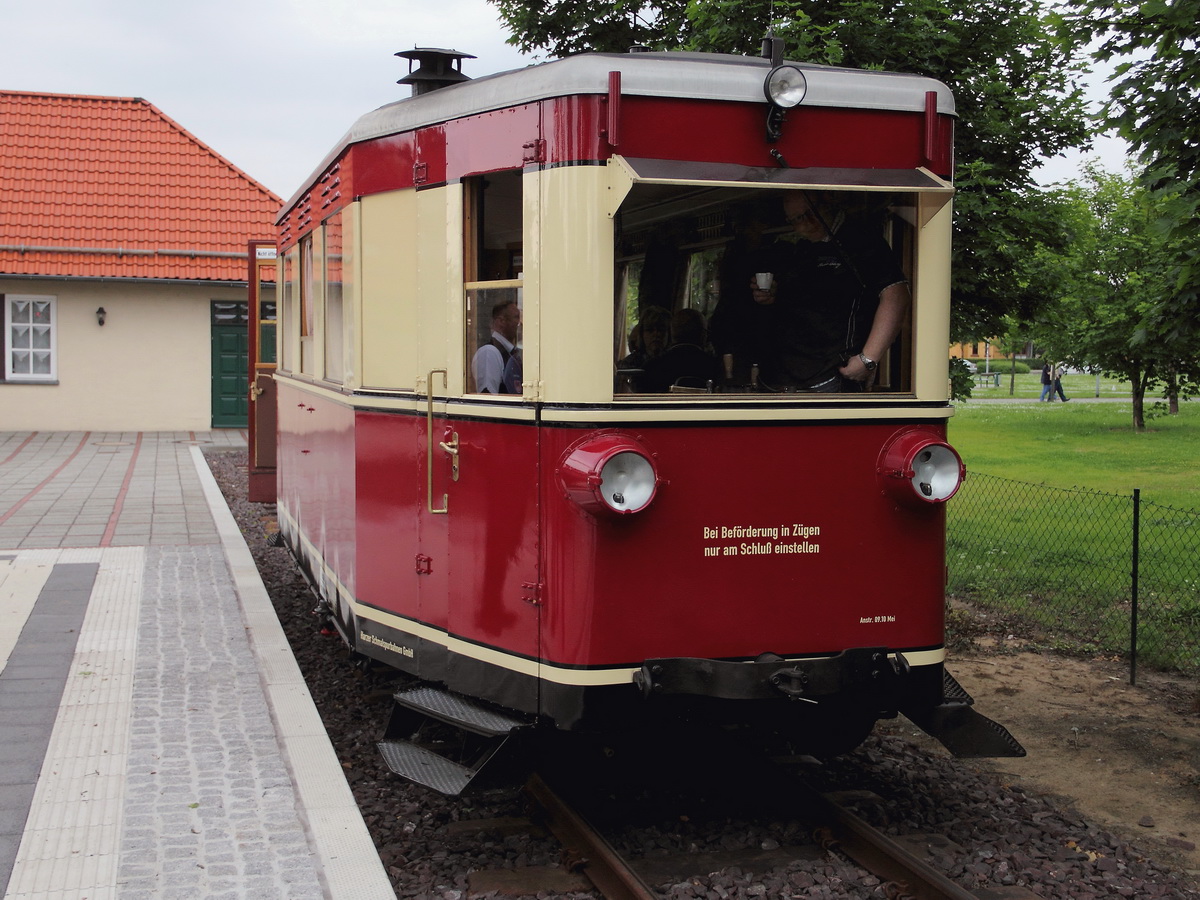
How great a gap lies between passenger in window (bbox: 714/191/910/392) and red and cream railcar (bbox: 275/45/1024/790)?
10 cm

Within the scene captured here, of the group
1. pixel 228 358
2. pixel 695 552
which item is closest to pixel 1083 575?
pixel 695 552

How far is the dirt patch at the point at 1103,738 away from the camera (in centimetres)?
529

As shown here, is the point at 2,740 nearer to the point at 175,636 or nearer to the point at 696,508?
the point at 175,636

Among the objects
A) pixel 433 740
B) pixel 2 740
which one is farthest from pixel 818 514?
pixel 2 740

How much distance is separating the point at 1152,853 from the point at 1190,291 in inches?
106

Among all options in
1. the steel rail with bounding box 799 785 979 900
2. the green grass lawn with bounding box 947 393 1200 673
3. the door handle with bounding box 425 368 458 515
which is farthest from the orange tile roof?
the steel rail with bounding box 799 785 979 900

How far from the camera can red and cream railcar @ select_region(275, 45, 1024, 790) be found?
14.6 feet

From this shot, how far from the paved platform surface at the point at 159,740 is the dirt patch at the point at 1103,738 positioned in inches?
121

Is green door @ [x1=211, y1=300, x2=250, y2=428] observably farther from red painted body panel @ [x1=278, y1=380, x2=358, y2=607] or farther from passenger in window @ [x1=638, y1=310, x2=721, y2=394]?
passenger in window @ [x1=638, y1=310, x2=721, y2=394]

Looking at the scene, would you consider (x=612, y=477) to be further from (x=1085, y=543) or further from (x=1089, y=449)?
(x=1089, y=449)

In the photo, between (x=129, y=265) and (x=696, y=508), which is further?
(x=129, y=265)

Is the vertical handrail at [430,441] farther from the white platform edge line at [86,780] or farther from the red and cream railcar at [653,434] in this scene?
the white platform edge line at [86,780]

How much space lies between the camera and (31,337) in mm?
23188

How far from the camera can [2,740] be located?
572cm
